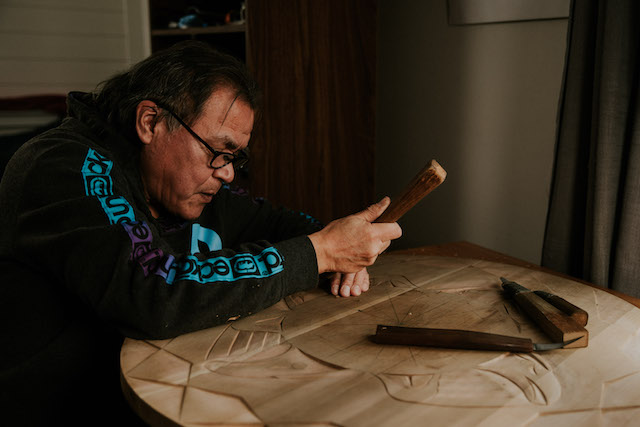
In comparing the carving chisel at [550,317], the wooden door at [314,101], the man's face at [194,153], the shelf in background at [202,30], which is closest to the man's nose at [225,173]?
the man's face at [194,153]

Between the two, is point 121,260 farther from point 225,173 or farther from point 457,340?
point 457,340

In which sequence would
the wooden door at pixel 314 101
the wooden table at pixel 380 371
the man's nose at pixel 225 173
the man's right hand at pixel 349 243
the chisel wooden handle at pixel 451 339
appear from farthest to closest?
the wooden door at pixel 314 101, the man's nose at pixel 225 173, the man's right hand at pixel 349 243, the chisel wooden handle at pixel 451 339, the wooden table at pixel 380 371

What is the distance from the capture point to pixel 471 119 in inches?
97.6

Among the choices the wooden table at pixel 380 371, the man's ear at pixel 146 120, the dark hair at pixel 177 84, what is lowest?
the wooden table at pixel 380 371

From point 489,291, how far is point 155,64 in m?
0.97

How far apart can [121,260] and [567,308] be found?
0.88 m

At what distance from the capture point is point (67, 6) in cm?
322

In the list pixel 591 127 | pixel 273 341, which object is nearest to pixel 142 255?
pixel 273 341

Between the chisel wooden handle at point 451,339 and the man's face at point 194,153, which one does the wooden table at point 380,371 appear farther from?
the man's face at point 194,153

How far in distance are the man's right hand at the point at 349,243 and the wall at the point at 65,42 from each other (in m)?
2.25

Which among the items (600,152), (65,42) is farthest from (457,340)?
(65,42)

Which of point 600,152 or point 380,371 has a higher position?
point 600,152

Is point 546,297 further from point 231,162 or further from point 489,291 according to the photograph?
point 231,162

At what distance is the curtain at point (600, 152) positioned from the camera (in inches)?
60.7
